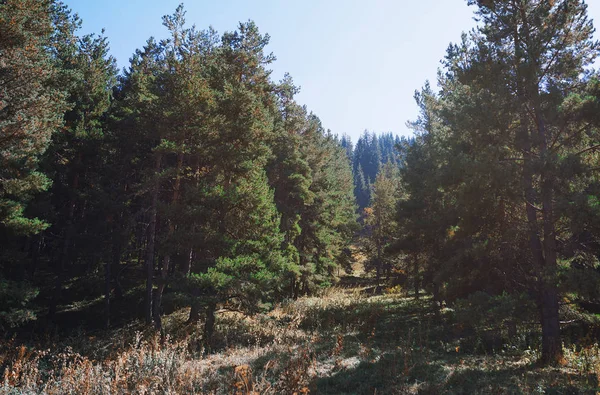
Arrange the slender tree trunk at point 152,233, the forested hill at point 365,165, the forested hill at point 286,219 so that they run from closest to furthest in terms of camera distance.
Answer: the forested hill at point 286,219
the slender tree trunk at point 152,233
the forested hill at point 365,165

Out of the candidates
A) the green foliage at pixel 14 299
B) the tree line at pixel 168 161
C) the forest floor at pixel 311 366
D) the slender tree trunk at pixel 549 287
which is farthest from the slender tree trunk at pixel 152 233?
the slender tree trunk at pixel 549 287

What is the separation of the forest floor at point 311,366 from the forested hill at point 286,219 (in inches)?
3.5

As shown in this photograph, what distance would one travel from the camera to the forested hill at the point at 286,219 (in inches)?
331

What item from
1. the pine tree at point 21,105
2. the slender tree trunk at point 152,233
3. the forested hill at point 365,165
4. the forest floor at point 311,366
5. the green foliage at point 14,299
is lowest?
the forest floor at point 311,366

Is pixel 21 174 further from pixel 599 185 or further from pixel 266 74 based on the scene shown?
pixel 599 185

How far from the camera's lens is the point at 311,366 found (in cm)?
845

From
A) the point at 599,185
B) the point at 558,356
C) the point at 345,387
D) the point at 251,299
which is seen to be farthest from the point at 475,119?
the point at 251,299

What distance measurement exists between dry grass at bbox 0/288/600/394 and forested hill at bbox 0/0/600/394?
8 cm

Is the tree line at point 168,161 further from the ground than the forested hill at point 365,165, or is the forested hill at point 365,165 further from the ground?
the forested hill at point 365,165

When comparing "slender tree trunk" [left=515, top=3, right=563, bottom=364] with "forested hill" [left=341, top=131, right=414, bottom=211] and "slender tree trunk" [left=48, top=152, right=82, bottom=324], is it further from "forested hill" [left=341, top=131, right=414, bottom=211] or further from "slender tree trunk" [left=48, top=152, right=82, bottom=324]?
"forested hill" [left=341, top=131, right=414, bottom=211]

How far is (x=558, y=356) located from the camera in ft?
29.3

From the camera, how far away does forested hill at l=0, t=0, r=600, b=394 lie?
27.6 ft

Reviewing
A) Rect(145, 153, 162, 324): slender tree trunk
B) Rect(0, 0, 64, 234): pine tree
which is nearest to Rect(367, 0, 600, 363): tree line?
Rect(145, 153, 162, 324): slender tree trunk

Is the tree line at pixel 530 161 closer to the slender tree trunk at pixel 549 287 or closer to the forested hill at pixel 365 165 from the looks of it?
the slender tree trunk at pixel 549 287
